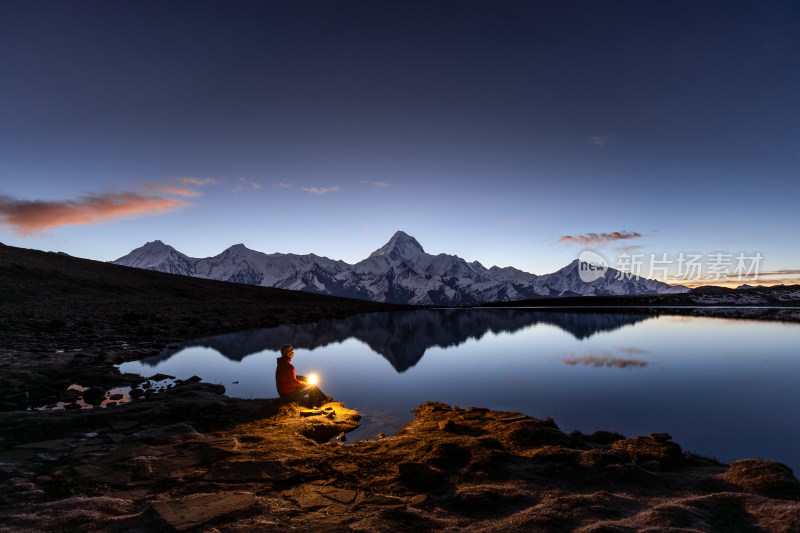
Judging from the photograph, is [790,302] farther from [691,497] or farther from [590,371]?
[691,497]

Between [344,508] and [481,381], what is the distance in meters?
20.2

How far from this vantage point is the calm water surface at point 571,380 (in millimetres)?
16891

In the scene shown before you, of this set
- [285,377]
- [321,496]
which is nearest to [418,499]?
[321,496]

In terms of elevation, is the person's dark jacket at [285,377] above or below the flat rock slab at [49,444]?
above

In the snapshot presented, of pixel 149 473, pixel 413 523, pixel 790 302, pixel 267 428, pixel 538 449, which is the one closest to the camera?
pixel 413 523

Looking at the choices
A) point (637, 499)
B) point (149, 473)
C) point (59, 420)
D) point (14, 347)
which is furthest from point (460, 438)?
point (14, 347)

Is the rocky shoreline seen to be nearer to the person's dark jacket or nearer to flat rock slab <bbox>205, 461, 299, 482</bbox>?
flat rock slab <bbox>205, 461, 299, 482</bbox>

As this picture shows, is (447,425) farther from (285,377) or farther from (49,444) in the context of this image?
(49,444)

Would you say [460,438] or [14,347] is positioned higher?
[460,438]

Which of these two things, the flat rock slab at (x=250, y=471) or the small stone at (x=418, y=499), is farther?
the flat rock slab at (x=250, y=471)

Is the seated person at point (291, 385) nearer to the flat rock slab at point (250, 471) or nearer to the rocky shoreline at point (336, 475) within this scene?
the rocky shoreline at point (336, 475)

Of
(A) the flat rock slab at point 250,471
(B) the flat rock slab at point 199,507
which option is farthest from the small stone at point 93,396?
(B) the flat rock slab at point 199,507

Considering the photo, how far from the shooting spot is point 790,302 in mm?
191125

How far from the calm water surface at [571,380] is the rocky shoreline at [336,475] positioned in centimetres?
344
